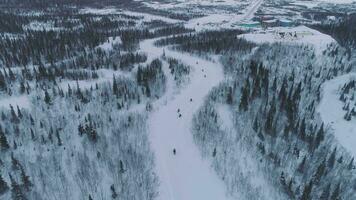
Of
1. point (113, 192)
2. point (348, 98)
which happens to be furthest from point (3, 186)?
point (348, 98)

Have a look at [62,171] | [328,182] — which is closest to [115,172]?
[62,171]

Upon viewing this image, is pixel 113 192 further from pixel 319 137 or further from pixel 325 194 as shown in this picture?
pixel 319 137

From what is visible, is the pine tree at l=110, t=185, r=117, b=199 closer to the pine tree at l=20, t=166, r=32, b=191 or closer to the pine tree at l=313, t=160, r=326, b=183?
the pine tree at l=20, t=166, r=32, b=191

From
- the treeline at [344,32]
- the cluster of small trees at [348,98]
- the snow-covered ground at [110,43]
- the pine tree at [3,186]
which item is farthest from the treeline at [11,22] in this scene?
the treeline at [344,32]

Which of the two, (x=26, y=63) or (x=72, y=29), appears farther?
(x=72, y=29)

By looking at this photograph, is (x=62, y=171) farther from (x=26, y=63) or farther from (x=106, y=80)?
(x=26, y=63)

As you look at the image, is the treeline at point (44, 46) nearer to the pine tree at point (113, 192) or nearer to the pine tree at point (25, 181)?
the pine tree at point (25, 181)

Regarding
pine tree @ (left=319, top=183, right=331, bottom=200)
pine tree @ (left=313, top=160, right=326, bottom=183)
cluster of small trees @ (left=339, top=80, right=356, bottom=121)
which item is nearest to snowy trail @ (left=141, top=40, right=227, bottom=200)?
→ pine tree @ (left=319, top=183, right=331, bottom=200)
